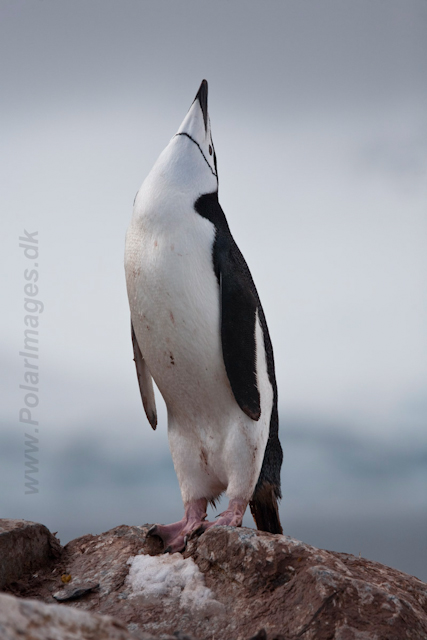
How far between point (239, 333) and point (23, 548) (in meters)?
1.63

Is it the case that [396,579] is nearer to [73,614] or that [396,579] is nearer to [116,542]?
[116,542]

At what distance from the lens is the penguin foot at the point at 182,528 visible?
2834mm

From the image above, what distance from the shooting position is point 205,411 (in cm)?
314

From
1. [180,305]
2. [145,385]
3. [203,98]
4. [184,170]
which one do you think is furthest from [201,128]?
[145,385]

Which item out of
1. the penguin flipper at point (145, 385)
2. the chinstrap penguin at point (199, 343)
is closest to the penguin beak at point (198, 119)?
the chinstrap penguin at point (199, 343)

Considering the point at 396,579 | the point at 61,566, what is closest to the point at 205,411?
the point at 61,566

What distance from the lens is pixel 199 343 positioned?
3.07 m

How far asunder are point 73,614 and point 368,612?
1447mm

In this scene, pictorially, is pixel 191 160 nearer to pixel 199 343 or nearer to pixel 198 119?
pixel 198 119

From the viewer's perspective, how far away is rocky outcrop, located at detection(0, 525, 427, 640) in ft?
6.96

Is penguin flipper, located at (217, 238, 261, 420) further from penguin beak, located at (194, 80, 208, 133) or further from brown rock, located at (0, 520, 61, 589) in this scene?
brown rock, located at (0, 520, 61, 589)

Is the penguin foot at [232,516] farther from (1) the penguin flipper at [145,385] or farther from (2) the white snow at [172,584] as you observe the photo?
(1) the penguin flipper at [145,385]

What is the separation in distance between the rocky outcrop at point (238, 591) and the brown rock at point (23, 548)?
0.05 metres

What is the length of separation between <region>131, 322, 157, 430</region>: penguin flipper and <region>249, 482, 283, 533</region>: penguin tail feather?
0.82m
